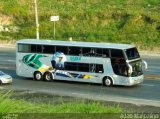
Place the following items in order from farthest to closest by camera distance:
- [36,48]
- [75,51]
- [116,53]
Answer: [36,48], [75,51], [116,53]

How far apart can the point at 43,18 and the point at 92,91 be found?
105 ft

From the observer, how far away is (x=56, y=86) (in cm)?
3125

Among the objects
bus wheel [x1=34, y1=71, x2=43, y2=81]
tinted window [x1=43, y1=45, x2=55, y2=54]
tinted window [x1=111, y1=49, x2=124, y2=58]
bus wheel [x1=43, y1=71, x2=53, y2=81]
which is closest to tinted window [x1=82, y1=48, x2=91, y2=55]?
tinted window [x1=111, y1=49, x2=124, y2=58]

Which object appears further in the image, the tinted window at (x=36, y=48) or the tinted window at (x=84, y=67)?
the tinted window at (x=36, y=48)

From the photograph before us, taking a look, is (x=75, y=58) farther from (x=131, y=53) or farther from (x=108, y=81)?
(x=131, y=53)

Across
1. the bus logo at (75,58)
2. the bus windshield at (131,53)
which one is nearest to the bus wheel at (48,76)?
the bus logo at (75,58)

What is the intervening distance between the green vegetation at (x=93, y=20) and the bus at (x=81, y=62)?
1730 centimetres

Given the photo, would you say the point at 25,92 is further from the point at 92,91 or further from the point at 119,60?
the point at 119,60

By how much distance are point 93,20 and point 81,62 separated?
25798 mm

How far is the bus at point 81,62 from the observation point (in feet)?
100.0

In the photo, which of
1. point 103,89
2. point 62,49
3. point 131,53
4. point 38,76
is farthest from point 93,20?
point 103,89

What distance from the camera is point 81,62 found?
31703 millimetres

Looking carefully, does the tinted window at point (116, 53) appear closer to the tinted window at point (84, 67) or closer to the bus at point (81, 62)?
the bus at point (81, 62)

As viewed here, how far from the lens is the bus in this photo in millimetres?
30469
